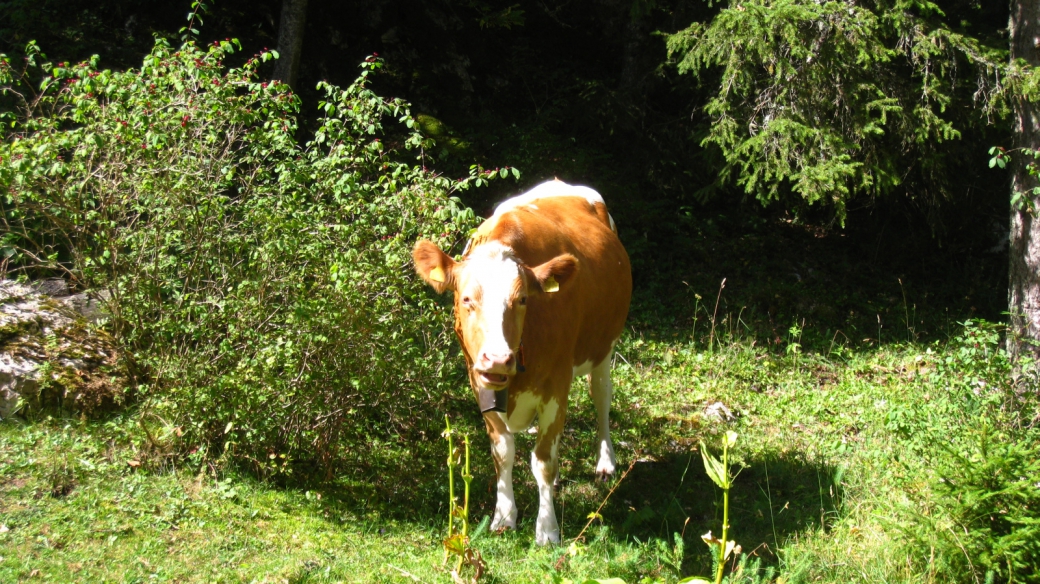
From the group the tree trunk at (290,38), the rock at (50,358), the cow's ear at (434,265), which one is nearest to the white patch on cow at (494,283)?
the cow's ear at (434,265)

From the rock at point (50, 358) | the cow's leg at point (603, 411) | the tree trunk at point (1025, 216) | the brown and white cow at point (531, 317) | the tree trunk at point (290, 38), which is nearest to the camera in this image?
the brown and white cow at point (531, 317)

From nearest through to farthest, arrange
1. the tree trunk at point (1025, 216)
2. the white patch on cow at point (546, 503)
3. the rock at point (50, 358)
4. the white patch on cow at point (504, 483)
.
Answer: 1. the white patch on cow at point (546, 503)
2. the white patch on cow at point (504, 483)
3. the rock at point (50, 358)
4. the tree trunk at point (1025, 216)

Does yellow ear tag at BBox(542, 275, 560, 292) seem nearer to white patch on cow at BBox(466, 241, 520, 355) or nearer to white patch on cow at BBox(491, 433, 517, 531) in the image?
white patch on cow at BBox(466, 241, 520, 355)

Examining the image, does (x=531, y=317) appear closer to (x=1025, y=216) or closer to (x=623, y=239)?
(x=1025, y=216)

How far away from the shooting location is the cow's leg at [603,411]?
6.58 meters

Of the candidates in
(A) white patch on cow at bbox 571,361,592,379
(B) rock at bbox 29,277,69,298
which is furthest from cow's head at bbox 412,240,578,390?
(B) rock at bbox 29,277,69,298

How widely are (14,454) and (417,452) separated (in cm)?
263

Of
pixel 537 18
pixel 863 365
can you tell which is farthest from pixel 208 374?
pixel 537 18

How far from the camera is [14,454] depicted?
5.37 meters

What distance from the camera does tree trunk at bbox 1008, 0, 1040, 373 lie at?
8102 mm

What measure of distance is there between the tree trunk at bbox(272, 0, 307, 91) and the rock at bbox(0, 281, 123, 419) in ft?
14.9

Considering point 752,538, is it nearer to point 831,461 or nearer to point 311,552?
point 831,461

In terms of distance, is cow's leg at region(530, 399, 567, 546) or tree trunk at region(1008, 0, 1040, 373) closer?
cow's leg at region(530, 399, 567, 546)

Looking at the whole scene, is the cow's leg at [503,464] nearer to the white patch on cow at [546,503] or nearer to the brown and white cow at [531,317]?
the brown and white cow at [531,317]
